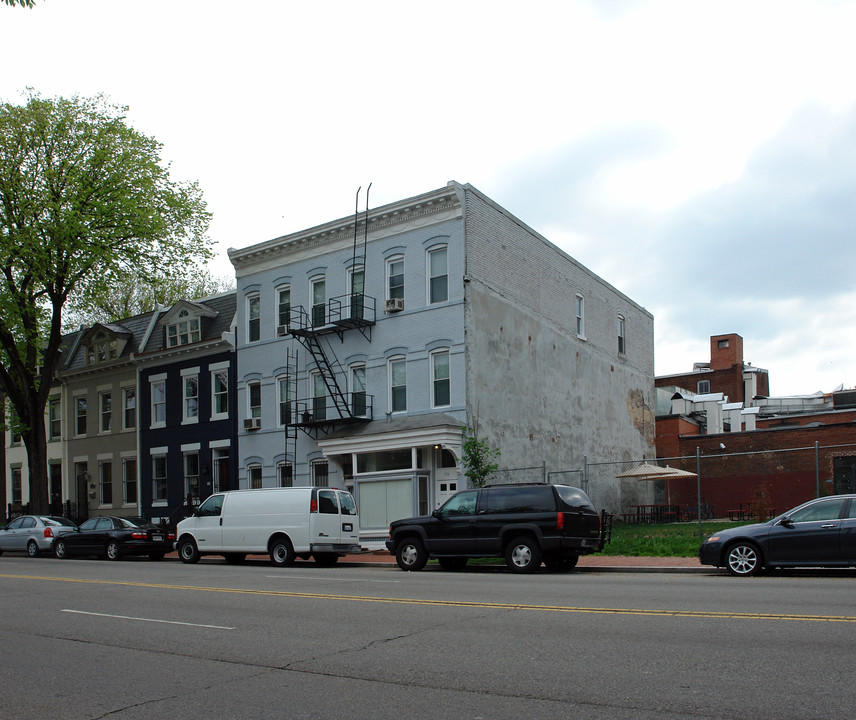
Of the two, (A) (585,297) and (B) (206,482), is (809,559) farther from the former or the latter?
(B) (206,482)

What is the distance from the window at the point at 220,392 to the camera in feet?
113

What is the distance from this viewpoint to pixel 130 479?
126 ft

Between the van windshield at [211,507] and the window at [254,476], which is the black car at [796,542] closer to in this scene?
the van windshield at [211,507]

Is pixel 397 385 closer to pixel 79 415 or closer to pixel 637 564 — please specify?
pixel 637 564

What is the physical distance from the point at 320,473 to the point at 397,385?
4.76m

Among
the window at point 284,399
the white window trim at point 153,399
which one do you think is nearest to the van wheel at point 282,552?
the window at point 284,399

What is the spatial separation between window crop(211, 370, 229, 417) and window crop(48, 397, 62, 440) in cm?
1217

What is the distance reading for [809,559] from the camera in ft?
49.8

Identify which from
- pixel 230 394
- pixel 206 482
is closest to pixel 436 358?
pixel 230 394

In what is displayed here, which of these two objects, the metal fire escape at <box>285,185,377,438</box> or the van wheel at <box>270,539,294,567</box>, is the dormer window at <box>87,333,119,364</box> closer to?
the metal fire escape at <box>285,185,377,438</box>

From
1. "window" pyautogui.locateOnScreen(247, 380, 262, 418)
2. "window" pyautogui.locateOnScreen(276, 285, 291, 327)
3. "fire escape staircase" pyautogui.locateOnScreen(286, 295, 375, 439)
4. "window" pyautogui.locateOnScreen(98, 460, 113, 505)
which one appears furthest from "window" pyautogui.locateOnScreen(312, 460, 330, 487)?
"window" pyautogui.locateOnScreen(98, 460, 113, 505)

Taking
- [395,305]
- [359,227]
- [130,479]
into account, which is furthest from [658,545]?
[130,479]

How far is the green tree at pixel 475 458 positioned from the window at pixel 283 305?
365 inches

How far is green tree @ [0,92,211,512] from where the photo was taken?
31.2m
